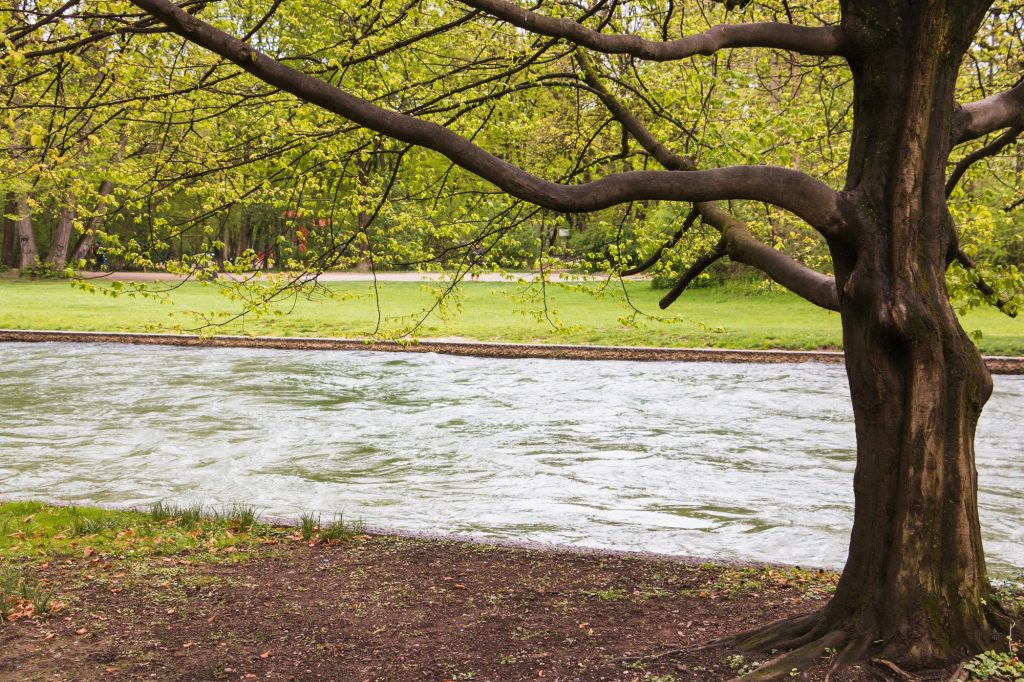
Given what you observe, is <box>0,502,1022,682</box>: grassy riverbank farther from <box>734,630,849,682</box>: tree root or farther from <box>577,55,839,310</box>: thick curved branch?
<box>577,55,839,310</box>: thick curved branch

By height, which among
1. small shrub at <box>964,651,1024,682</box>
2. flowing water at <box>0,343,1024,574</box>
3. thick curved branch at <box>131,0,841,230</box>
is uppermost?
thick curved branch at <box>131,0,841,230</box>

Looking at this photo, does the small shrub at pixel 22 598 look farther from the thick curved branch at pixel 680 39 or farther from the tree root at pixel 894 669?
the tree root at pixel 894 669

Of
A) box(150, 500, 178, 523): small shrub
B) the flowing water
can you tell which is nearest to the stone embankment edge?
the flowing water

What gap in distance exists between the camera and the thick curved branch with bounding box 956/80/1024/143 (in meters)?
4.97

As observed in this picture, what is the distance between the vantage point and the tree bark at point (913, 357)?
15.2ft

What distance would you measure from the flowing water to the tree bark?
3.61 meters

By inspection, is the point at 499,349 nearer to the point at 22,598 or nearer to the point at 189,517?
the point at 189,517

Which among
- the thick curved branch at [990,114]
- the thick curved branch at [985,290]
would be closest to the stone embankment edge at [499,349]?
the thick curved branch at [985,290]

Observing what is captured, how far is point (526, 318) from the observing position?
2661 cm

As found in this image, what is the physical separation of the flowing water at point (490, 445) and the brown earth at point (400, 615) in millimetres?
1868

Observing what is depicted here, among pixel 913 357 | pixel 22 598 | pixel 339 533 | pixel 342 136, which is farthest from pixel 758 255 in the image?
pixel 22 598

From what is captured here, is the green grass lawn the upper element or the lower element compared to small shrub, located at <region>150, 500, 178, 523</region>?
upper

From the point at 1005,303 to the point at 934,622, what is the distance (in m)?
1.91

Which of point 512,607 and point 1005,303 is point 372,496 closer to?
point 512,607
